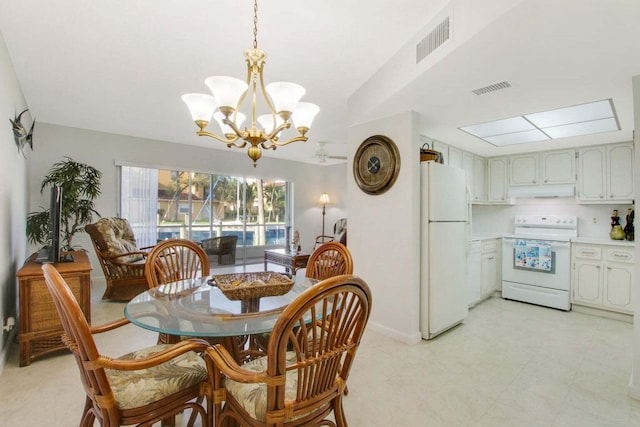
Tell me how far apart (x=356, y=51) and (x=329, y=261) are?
167 cm

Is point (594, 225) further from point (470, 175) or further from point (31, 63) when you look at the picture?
point (31, 63)

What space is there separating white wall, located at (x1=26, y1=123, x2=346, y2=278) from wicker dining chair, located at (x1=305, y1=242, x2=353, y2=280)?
165 inches

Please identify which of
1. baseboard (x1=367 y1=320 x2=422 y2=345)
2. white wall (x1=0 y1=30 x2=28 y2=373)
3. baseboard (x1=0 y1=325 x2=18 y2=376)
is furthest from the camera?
baseboard (x1=367 y1=320 x2=422 y2=345)

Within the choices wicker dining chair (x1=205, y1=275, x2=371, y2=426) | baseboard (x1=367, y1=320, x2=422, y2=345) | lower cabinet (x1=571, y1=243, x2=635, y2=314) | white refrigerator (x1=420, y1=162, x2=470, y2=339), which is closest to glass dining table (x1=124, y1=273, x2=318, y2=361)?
wicker dining chair (x1=205, y1=275, x2=371, y2=426)

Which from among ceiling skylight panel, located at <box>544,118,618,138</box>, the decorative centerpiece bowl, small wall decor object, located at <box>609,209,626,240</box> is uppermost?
ceiling skylight panel, located at <box>544,118,618,138</box>

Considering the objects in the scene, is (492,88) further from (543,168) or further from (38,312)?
(38,312)

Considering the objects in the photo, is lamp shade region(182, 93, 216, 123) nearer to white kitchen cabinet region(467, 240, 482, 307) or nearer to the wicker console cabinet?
the wicker console cabinet

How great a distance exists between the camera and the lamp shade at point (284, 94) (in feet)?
Result: 5.77

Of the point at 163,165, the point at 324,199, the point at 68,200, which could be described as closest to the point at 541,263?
the point at 324,199

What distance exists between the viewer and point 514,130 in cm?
348

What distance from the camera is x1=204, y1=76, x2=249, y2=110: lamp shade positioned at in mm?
1661

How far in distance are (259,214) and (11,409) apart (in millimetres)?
5301

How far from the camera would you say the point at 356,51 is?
2.42 meters

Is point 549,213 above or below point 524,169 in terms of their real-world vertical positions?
below
